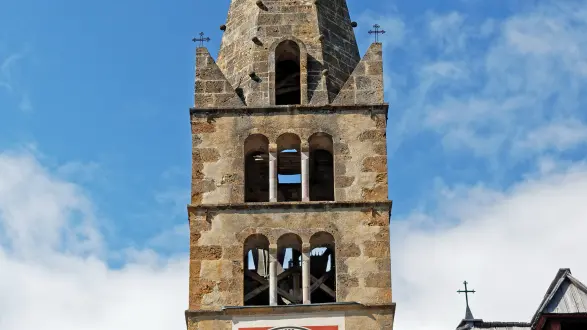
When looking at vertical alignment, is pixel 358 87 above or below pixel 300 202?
above

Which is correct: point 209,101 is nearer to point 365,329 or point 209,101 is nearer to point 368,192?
point 368,192

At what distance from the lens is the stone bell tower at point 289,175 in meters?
40.5

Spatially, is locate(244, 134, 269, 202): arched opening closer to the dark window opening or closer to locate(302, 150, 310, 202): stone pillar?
locate(302, 150, 310, 202): stone pillar

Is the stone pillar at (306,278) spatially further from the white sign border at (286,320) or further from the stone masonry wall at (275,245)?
the white sign border at (286,320)

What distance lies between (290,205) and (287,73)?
4.89 meters

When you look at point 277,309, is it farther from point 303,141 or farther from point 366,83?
point 366,83

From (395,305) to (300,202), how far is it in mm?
3642

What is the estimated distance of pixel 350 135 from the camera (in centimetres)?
4266

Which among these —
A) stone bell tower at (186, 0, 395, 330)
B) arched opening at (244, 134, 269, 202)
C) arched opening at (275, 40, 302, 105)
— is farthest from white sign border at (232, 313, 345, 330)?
arched opening at (275, 40, 302, 105)

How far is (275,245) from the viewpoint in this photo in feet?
134

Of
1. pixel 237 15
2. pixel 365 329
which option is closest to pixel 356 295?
pixel 365 329

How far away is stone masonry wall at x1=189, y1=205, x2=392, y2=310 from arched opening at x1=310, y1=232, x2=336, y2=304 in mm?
300

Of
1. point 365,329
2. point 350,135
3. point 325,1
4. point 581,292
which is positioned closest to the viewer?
point 581,292

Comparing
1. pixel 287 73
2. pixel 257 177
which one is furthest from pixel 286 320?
pixel 287 73
